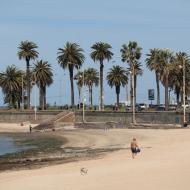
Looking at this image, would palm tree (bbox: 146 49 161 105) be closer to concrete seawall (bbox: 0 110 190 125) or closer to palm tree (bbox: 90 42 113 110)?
palm tree (bbox: 90 42 113 110)

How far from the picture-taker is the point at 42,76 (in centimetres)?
12788

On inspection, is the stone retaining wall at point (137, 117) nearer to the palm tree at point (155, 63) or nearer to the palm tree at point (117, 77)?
the palm tree at point (155, 63)

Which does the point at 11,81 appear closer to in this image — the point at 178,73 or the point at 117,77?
the point at 117,77

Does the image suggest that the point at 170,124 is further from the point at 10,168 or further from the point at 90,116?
the point at 10,168

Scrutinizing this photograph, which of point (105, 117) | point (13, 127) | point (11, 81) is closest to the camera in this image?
point (105, 117)

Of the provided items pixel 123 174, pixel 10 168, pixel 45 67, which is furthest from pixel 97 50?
pixel 123 174

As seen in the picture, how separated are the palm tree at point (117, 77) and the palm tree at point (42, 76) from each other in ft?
45.6

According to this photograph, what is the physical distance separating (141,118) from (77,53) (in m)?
35.8

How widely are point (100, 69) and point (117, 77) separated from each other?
13487 mm

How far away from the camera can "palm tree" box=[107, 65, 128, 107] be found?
436 ft

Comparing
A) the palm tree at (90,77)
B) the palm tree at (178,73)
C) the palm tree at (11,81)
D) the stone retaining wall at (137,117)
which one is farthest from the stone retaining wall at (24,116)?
the palm tree at (90,77)

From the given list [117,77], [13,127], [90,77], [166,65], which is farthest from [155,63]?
[90,77]

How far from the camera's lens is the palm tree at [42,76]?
128 metres

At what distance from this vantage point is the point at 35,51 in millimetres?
129500
